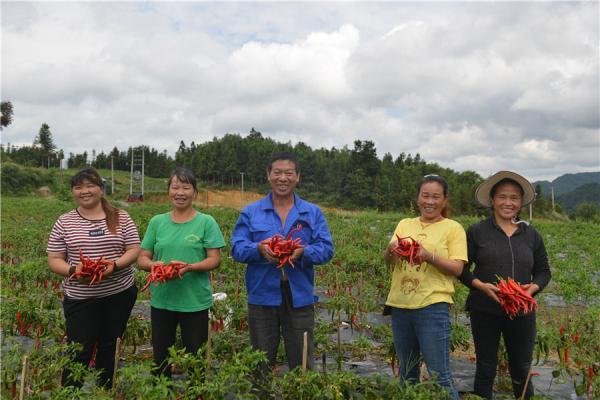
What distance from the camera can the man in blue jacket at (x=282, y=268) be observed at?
281cm

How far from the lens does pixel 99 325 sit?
297 cm

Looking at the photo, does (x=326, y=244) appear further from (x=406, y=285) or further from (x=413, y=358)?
(x=413, y=358)

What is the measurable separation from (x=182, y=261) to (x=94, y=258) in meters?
0.55

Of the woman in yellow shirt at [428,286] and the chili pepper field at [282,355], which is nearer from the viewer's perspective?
the chili pepper field at [282,355]

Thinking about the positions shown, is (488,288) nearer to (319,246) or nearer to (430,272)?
(430,272)

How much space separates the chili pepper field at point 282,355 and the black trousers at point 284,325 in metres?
0.20

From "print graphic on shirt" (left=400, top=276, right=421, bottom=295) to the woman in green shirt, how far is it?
110cm

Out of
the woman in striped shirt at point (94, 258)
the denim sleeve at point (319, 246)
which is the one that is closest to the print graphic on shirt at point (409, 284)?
the denim sleeve at point (319, 246)

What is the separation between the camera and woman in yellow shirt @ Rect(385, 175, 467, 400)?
2643 mm

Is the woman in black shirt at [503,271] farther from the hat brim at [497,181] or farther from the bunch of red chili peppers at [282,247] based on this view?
the bunch of red chili peppers at [282,247]

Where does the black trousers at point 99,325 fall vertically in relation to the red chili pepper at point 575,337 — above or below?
above

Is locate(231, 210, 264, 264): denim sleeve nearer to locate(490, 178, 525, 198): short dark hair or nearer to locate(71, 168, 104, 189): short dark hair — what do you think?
locate(71, 168, 104, 189): short dark hair

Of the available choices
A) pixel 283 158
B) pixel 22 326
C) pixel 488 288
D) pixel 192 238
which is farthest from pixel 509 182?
pixel 22 326

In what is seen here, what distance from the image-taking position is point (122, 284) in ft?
9.89
